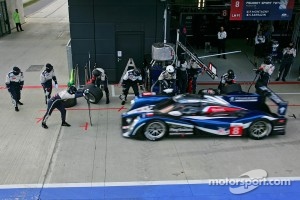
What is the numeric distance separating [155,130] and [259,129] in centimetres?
292

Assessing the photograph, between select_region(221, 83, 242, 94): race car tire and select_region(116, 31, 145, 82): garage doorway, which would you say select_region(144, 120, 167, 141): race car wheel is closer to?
select_region(221, 83, 242, 94): race car tire

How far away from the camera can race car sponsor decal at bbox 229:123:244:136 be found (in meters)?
9.55

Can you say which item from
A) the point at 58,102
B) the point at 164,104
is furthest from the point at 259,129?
the point at 58,102

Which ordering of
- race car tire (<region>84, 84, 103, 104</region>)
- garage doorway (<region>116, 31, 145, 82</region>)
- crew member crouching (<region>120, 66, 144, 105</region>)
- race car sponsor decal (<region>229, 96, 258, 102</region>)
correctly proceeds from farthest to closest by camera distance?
garage doorway (<region>116, 31, 145, 82</region>) < race car tire (<region>84, 84, 103, 104</region>) < crew member crouching (<region>120, 66, 144, 105</region>) < race car sponsor decal (<region>229, 96, 258, 102</region>)

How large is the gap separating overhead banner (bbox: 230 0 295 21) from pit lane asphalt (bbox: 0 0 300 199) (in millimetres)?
3785

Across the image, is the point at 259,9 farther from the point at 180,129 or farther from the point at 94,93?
the point at 94,93

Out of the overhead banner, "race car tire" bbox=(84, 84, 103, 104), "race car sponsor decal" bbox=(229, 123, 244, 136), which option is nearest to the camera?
"race car sponsor decal" bbox=(229, 123, 244, 136)

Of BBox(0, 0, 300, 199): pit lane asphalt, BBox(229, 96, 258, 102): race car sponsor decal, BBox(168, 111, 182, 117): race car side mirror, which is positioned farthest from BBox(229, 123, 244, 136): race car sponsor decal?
BBox(168, 111, 182, 117): race car side mirror

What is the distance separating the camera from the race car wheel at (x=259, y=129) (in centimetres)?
956

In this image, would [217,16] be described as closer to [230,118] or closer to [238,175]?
[230,118]

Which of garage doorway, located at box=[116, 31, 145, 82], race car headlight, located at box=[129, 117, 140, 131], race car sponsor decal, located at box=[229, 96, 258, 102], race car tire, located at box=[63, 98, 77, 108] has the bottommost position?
race car tire, located at box=[63, 98, 77, 108]

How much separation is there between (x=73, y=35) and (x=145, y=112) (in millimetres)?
5668

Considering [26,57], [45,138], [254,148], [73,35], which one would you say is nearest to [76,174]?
[45,138]

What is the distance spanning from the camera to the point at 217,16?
2114cm
